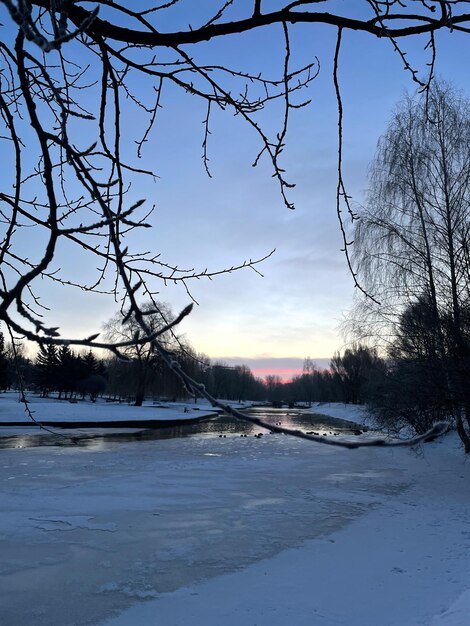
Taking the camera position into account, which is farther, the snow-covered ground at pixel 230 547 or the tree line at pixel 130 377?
the tree line at pixel 130 377

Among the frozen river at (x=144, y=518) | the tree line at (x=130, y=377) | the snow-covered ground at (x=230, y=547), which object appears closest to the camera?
the snow-covered ground at (x=230, y=547)

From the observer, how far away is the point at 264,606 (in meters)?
4.25

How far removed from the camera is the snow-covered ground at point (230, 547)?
13.6 feet

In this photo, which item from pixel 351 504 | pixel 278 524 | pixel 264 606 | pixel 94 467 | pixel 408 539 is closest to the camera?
pixel 264 606

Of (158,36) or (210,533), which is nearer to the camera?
(158,36)

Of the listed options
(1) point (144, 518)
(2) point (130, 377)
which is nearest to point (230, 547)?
(1) point (144, 518)

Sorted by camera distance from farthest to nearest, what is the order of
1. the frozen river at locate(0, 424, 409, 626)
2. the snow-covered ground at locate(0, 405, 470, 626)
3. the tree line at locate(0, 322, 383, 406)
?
the tree line at locate(0, 322, 383, 406) → the frozen river at locate(0, 424, 409, 626) → the snow-covered ground at locate(0, 405, 470, 626)

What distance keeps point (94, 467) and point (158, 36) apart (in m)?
10.9

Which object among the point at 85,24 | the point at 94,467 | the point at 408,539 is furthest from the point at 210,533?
the point at 85,24

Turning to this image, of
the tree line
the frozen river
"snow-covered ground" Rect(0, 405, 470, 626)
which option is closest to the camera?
"snow-covered ground" Rect(0, 405, 470, 626)

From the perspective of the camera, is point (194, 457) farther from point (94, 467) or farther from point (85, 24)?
point (85, 24)

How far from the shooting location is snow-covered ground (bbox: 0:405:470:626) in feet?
13.6

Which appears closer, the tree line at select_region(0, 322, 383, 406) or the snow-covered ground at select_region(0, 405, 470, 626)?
the snow-covered ground at select_region(0, 405, 470, 626)

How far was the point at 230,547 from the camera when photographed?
5734 mm
